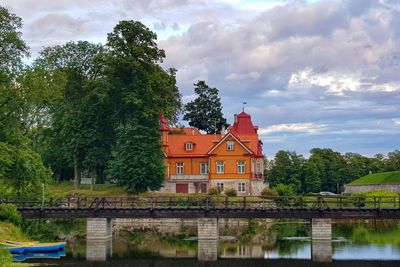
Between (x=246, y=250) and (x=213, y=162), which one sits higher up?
(x=213, y=162)

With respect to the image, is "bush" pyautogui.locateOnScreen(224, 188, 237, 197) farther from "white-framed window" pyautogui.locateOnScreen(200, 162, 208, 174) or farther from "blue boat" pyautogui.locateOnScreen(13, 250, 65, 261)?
"blue boat" pyautogui.locateOnScreen(13, 250, 65, 261)

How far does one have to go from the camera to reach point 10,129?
38.9 meters

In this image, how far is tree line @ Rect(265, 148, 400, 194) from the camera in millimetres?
96875

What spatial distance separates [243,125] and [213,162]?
28.0ft

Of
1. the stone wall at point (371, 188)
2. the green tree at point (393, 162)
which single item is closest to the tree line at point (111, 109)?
the stone wall at point (371, 188)

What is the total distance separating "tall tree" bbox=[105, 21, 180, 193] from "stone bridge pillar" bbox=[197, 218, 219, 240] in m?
16.9

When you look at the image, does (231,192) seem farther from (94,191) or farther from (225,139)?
(94,191)

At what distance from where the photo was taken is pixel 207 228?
43.3 metres

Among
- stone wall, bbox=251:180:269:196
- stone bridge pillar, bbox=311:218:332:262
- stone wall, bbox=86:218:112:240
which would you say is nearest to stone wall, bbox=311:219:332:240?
stone bridge pillar, bbox=311:218:332:262

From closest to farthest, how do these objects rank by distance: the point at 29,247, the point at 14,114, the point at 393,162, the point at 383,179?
1. the point at 29,247
2. the point at 14,114
3. the point at 383,179
4. the point at 393,162

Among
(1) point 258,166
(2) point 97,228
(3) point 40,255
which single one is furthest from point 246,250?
(1) point 258,166

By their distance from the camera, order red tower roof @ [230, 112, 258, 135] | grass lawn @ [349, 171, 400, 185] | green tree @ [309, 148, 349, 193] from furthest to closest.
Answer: green tree @ [309, 148, 349, 193], grass lawn @ [349, 171, 400, 185], red tower roof @ [230, 112, 258, 135]

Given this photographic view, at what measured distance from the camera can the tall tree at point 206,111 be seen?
91375mm

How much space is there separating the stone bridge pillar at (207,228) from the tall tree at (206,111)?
158ft
